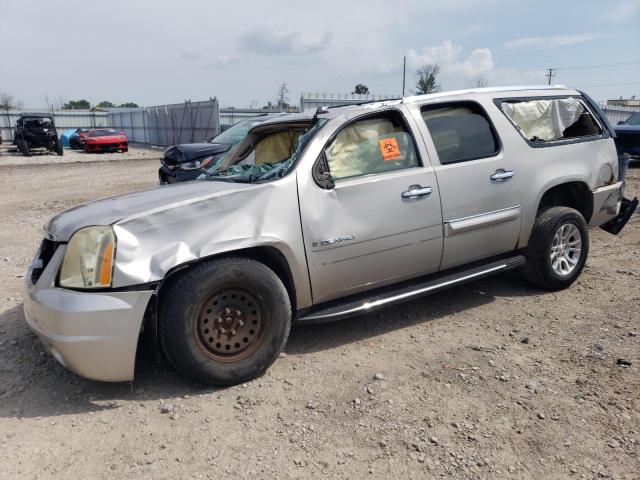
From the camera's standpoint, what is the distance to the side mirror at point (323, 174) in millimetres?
3516

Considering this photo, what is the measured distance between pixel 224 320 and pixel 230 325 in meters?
0.05

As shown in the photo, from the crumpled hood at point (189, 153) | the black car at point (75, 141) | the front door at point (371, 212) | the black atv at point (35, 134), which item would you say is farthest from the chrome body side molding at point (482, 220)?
the black car at point (75, 141)

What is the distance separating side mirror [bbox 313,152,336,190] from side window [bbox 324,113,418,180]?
0.05 meters

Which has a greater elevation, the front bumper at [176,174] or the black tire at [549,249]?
the front bumper at [176,174]

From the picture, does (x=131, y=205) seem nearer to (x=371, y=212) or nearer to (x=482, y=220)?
(x=371, y=212)

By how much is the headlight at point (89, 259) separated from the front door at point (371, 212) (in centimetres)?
119

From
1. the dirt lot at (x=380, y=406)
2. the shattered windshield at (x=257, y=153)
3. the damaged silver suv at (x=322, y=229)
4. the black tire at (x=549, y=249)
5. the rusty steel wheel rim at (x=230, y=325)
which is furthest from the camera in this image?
the black tire at (x=549, y=249)

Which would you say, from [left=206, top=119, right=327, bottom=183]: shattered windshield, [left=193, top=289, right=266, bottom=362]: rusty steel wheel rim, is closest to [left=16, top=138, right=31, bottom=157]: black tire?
[left=206, top=119, right=327, bottom=183]: shattered windshield

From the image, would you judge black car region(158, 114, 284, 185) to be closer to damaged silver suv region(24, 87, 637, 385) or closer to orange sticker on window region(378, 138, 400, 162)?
damaged silver suv region(24, 87, 637, 385)

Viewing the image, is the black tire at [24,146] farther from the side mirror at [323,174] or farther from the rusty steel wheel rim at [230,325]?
the rusty steel wheel rim at [230,325]

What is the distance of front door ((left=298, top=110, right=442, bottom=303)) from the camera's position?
348 cm

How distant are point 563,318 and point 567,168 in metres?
1.35

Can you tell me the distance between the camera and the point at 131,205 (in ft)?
11.3

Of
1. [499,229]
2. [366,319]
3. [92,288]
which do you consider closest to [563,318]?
[499,229]
